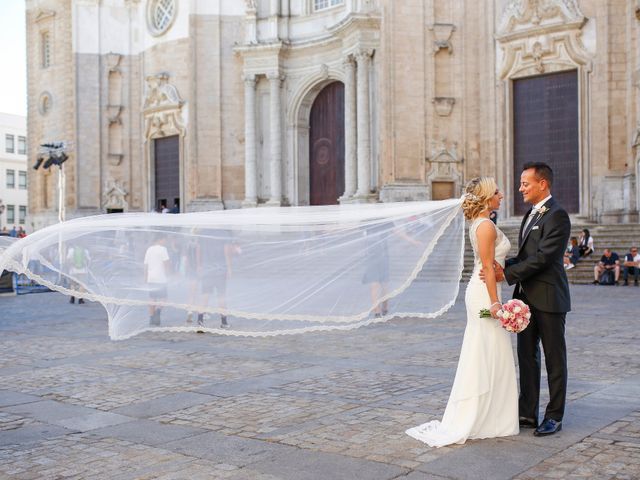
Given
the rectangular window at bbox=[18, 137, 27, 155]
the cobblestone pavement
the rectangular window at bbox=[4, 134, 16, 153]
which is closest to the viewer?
the cobblestone pavement

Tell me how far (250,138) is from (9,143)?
173 ft

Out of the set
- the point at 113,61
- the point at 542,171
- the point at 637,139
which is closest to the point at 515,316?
the point at 542,171

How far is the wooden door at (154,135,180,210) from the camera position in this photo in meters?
41.5

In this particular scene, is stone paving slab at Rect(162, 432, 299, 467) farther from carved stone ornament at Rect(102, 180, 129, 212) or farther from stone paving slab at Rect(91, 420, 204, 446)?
carved stone ornament at Rect(102, 180, 129, 212)

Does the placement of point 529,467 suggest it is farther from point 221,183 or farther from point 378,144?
point 221,183

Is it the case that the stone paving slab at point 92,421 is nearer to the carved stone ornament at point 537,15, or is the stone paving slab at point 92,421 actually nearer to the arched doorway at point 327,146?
the carved stone ornament at point 537,15

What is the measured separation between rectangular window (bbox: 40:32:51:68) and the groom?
44421 mm

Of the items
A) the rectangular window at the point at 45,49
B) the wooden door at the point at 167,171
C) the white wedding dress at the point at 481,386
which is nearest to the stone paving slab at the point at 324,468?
the white wedding dress at the point at 481,386

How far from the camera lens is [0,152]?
80312 mm

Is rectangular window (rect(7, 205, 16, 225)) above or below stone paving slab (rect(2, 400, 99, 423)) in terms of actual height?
Result: above

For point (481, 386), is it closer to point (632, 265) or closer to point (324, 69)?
point (632, 265)

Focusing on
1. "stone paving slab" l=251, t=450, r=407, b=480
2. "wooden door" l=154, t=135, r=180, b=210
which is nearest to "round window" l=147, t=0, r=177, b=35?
"wooden door" l=154, t=135, r=180, b=210

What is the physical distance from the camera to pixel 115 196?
4353 cm

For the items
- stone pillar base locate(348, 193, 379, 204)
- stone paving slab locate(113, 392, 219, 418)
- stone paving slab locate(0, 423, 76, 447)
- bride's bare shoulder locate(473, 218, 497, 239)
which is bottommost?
stone paving slab locate(113, 392, 219, 418)
